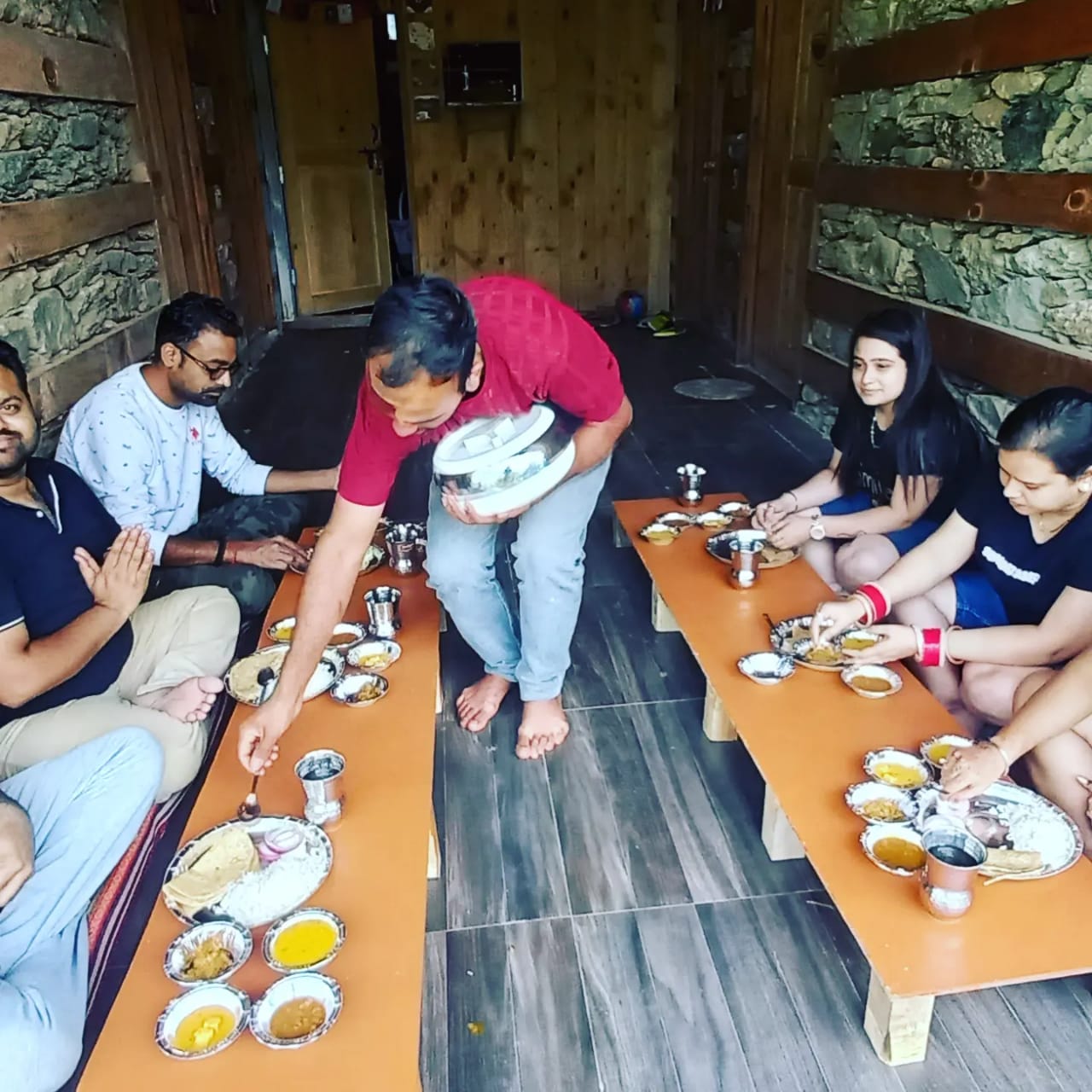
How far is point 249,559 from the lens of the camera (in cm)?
214

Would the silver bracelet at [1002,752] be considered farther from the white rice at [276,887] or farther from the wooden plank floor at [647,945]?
the white rice at [276,887]

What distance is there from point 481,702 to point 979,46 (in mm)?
2123

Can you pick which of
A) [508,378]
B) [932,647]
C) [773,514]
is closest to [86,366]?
[508,378]

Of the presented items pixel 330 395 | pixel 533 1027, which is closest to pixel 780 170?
pixel 330 395

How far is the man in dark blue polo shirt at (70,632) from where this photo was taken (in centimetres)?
148

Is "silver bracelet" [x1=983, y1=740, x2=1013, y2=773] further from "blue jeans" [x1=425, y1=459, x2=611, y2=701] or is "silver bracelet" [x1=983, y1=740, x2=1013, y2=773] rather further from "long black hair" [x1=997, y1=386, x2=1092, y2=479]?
"blue jeans" [x1=425, y1=459, x2=611, y2=701]

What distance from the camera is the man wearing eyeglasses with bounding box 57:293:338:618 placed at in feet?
6.40

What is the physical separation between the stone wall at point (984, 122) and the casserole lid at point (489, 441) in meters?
1.57

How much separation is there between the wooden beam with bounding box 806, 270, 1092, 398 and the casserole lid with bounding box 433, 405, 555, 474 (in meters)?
1.47

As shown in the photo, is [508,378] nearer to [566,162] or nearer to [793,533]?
[793,533]

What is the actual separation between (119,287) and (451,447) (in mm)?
2175

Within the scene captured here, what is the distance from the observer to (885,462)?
6.95 ft

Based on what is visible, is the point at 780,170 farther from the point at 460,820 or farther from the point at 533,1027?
the point at 533,1027

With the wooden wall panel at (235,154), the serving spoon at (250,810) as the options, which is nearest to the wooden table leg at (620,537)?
the serving spoon at (250,810)
